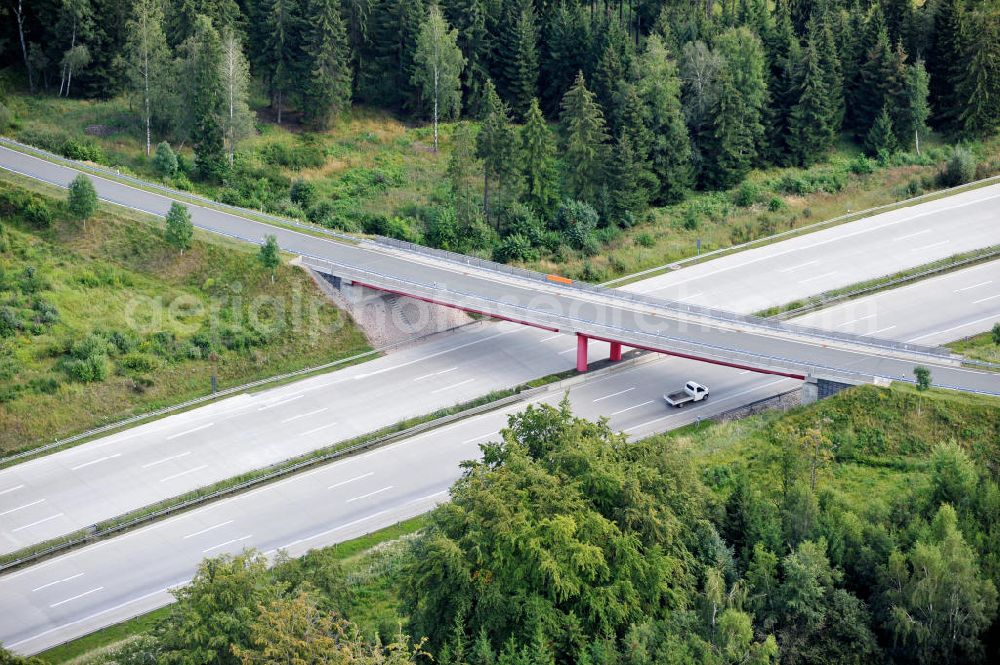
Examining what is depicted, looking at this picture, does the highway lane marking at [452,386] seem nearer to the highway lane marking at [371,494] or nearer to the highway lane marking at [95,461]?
the highway lane marking at [371,494]

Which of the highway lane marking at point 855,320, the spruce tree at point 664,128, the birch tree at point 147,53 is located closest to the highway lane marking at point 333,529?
the highway lane marking at point 855,320

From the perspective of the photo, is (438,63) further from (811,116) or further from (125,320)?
(125,320)

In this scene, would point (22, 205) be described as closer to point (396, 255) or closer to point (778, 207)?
point (396, 255)

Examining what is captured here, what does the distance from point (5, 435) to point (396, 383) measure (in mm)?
19489

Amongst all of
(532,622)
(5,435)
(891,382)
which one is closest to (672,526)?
(532,622)

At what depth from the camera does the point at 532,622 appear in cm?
4250

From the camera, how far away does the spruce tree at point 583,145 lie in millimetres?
81875

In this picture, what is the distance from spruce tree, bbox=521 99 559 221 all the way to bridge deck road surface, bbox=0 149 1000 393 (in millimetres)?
11417

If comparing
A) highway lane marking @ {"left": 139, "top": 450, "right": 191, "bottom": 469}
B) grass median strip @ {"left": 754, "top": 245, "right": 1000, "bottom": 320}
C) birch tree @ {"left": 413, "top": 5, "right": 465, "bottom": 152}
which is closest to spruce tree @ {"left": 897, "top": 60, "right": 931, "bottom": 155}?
Answer: grass median strip @ {"left": 754, "top": 245, "right": 1000, "bottom": 320}

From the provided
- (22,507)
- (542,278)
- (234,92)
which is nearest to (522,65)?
(234,92)

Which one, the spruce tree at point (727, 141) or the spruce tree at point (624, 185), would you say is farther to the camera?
the spruce tree at point (727, 141)

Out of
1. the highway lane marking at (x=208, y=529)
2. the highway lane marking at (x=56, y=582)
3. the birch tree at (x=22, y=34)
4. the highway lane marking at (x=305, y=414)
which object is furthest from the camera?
the birch tree at (x=22, y=34)

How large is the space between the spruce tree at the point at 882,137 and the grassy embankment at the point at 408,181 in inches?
42.3

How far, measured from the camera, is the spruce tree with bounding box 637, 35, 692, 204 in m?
85.2
